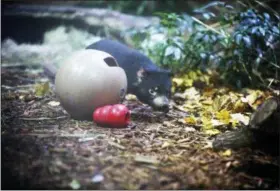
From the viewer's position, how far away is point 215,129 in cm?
344

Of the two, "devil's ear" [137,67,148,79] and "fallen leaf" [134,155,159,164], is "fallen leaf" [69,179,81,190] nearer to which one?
"fallen leaf" [134,155,159,164]

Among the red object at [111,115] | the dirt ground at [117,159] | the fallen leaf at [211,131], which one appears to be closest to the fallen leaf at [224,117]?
the fallen leaf at [211,131]

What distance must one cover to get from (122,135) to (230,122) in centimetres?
126

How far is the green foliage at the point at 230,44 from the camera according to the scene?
190 inches

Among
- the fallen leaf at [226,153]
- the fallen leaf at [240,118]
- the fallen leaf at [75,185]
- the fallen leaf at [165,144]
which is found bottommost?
the fallen leaf at [165,144]

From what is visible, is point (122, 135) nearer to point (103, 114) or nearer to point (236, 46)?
point (103, 114)

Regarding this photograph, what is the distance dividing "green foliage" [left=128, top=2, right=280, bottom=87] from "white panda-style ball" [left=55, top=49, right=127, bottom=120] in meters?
1.93

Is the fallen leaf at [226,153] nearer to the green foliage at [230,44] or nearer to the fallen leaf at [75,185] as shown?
the fallen leaf at [75,185]

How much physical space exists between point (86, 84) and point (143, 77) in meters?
1.86

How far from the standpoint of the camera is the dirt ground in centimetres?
225

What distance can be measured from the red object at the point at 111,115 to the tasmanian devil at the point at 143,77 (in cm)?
137

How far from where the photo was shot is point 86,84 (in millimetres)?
3309

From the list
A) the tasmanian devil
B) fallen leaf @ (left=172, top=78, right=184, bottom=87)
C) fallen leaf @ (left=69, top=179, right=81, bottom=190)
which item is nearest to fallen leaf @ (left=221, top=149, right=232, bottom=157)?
fallen leaf @ (left=69, top=179, right=81, bottom=190)

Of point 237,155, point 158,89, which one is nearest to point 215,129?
point 237,155
